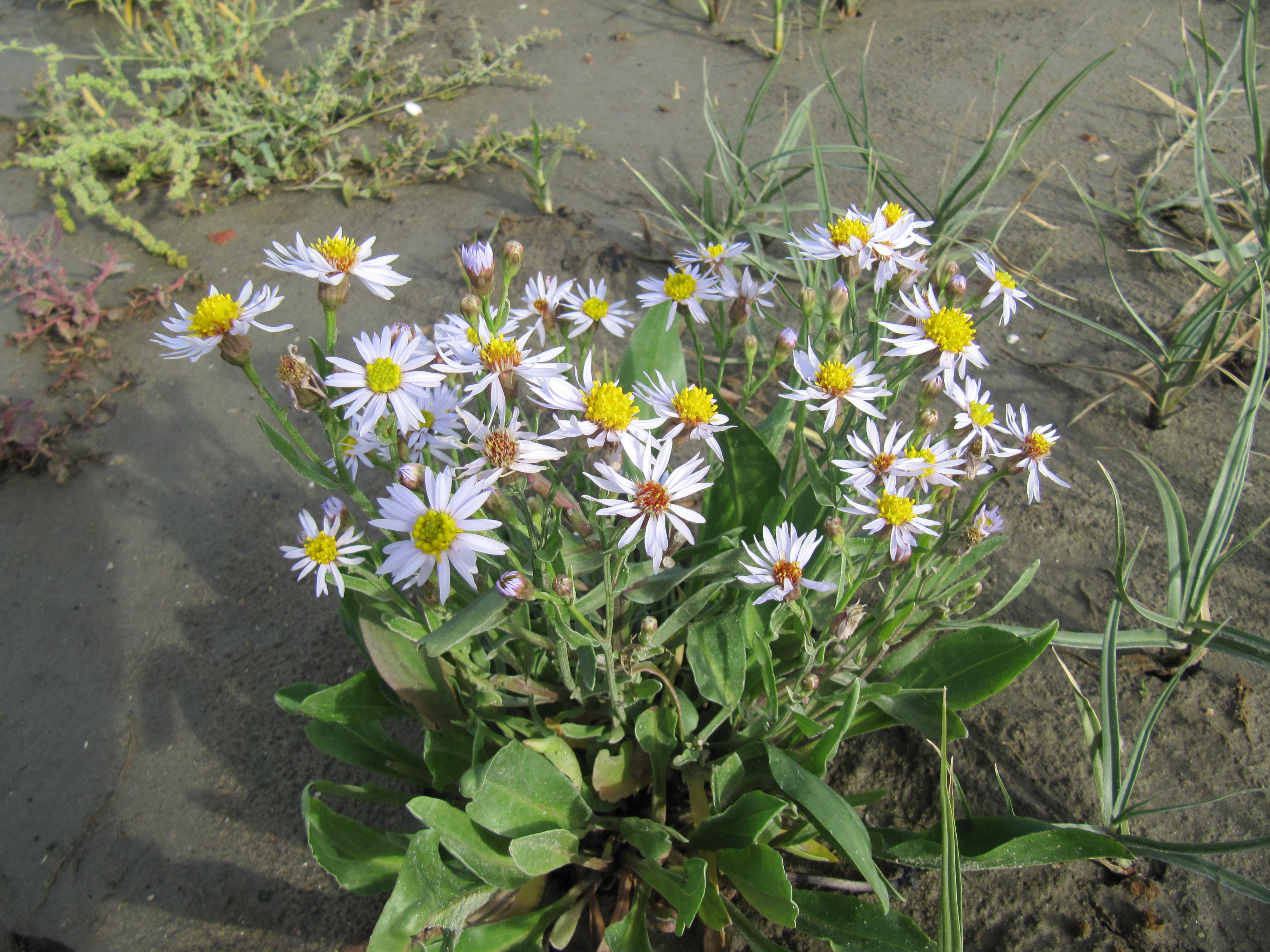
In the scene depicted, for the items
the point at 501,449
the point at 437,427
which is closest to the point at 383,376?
the point at 437,427

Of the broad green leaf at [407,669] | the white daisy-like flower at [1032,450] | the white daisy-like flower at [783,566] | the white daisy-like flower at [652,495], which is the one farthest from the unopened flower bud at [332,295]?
the white daisy-like flower at [1032,450]

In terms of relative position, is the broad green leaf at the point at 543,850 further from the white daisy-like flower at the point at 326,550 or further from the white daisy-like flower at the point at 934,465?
the white daisy-like flower at the point at 934,465

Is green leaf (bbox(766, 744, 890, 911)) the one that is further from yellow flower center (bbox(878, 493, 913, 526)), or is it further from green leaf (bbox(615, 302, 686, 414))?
green leaf (bbox(615, 302, 686, 414))

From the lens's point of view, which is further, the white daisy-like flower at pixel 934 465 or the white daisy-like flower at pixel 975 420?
the white daisy-like flower at pixel 975 420

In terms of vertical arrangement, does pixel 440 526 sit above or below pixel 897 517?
above

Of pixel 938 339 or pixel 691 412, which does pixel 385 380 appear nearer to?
pixel 691 412

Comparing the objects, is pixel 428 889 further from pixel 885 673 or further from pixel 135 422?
pixel 135 422
